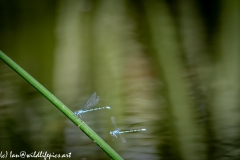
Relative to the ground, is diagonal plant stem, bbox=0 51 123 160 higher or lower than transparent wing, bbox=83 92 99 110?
lower

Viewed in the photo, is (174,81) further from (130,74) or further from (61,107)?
(61,107)

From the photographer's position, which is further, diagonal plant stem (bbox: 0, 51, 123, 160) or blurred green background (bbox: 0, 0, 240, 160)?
blurred green background (bbox: 0, 0, 240, 160)

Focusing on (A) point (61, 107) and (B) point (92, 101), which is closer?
(A) point (61, 107)

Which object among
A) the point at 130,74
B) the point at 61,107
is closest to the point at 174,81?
the point at 130,74

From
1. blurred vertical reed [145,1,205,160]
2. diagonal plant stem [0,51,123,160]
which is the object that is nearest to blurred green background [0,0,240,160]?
blurred vertical reed [145,1,205,160]

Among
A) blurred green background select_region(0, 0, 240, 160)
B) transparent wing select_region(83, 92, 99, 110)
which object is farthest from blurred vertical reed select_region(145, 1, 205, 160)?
transparent wing select_region(83, 92, 99, 110)

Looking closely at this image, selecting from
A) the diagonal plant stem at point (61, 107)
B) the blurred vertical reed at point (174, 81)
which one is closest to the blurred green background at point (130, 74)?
the blurred vertical reed at point (174, 81)

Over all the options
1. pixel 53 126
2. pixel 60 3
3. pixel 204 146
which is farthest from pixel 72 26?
pixel 204 146

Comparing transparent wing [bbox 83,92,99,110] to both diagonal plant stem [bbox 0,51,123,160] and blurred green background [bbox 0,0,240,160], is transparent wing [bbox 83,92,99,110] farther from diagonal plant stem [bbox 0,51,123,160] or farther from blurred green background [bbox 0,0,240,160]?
diagonal plant stem [bbox 0,51,123,160]

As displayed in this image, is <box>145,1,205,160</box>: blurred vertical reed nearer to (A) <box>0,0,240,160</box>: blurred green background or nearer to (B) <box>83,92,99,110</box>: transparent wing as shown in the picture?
(A) <box>0,0,240,160</box>: blurred green background
